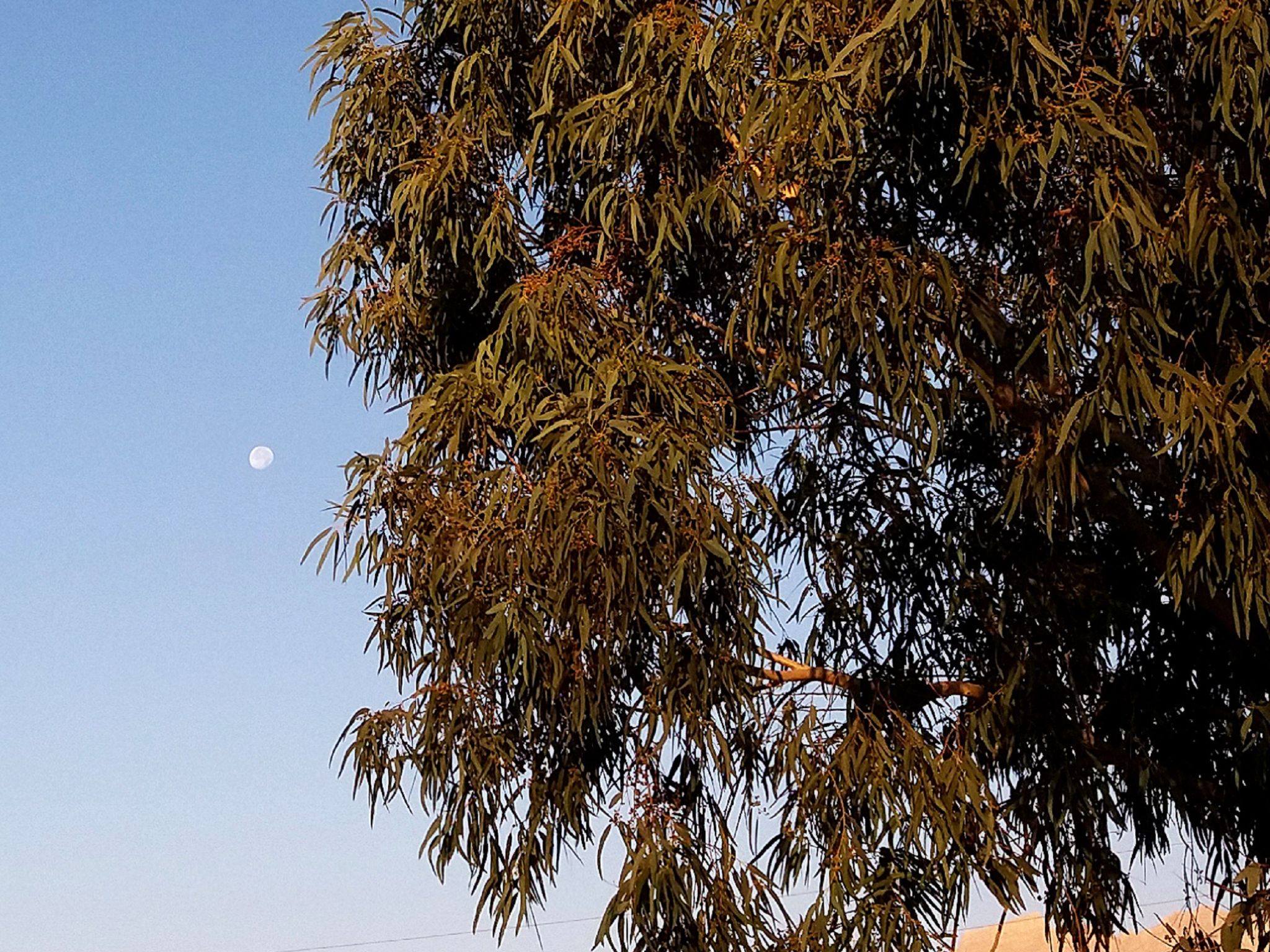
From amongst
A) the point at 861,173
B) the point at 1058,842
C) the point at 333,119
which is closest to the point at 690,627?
the point at 861,173

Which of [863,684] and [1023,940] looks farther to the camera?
[1023,940]

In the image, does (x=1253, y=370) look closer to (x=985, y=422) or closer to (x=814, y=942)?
(x=985, y=422)

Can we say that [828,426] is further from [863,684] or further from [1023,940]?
[1023,940]

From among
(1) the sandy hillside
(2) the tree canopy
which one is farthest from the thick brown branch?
(1) the sandy hillside

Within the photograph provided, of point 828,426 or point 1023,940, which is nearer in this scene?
point 828,426

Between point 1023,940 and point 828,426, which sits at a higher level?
point 1023,940

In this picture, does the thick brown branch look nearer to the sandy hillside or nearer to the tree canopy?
the tree canopy

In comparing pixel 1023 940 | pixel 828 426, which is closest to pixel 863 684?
pixel 828 426

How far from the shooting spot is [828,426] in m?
5.54

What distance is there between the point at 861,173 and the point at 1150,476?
1111 millimetres

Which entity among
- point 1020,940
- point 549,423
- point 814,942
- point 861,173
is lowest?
point 814,942

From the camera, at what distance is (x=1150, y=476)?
4.89 meters

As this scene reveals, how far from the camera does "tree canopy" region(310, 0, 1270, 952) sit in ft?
14.7

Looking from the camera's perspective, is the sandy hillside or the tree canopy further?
the sandy hillside
